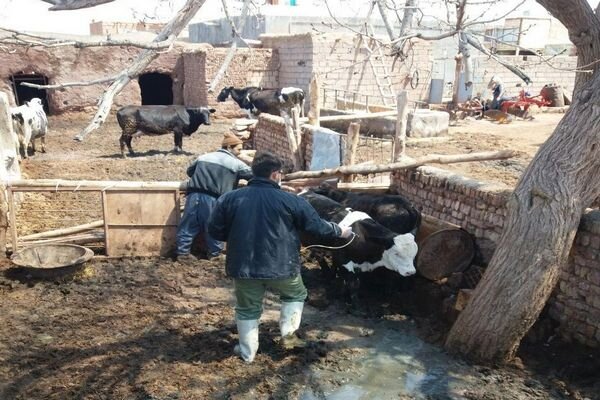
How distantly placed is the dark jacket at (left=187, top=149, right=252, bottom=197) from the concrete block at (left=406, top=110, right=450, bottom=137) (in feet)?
28.6

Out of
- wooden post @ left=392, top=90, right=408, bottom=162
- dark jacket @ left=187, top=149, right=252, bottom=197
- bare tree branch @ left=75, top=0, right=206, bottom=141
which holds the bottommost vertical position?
dark jacket @ left=187, top=149, right=252, bottom=197

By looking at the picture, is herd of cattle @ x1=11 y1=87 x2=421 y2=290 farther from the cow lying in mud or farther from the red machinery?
the red machinery

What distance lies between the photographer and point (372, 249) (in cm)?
583

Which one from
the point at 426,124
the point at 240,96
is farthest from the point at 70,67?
the point at 426,124

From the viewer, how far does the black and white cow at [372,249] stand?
18.6 ft

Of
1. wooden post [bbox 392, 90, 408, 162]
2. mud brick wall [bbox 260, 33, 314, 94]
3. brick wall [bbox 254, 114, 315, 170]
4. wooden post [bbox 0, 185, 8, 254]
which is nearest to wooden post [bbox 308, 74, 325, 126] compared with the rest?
brick wall [bbox 254, 114, 315, 170]

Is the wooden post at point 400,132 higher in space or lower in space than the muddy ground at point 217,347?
higher

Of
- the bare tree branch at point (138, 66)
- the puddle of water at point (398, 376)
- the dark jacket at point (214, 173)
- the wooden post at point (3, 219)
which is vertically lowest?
the puddle of water at point (398, 376)

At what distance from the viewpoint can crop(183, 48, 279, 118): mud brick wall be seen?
2042cm

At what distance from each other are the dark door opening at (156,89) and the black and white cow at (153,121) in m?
10.6

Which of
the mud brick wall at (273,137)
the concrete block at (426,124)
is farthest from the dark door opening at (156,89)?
the concrete block at (426,124)

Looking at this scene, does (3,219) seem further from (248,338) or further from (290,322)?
(290,322)

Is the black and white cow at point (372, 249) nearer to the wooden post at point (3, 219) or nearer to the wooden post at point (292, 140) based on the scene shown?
the wooden post at point (3, 219)

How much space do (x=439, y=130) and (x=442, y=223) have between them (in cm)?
923
